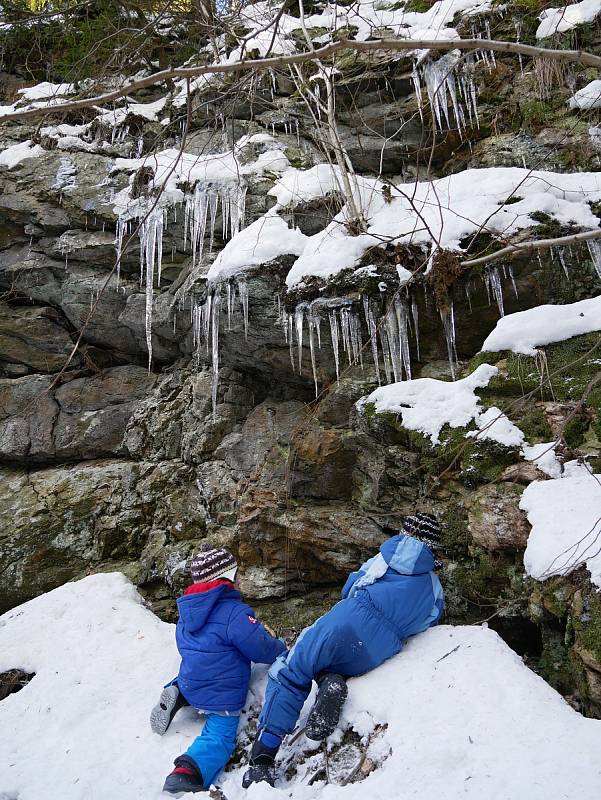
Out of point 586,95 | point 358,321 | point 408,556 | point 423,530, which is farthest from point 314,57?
point 586,95

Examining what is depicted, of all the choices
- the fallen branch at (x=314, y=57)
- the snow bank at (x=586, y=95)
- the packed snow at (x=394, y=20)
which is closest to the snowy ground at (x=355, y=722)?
the fallen branch at (x=314, y=57)

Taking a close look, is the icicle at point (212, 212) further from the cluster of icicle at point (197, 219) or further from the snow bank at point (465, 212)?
the snow bank at point (465, 212)

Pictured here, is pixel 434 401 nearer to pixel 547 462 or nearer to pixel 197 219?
pixel 547 462

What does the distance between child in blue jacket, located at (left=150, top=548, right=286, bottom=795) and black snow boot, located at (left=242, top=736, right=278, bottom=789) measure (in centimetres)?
26

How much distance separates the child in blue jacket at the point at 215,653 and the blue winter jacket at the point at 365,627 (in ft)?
Answer: 0.86

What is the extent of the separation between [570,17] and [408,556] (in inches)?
318

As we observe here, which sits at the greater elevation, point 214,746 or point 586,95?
point 586,95

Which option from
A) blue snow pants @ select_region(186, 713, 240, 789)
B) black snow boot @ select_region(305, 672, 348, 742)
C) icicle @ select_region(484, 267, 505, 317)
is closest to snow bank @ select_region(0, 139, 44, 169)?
icicle @ select_region(484, 267, 505, 317)

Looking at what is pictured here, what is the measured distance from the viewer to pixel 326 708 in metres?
2.59

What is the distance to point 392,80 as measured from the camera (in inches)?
314

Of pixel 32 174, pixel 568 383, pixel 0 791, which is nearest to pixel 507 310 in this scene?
pixel 568 383

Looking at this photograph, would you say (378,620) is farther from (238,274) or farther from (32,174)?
(32,174)

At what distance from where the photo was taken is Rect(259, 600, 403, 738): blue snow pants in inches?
103

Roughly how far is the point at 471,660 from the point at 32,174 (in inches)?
358
